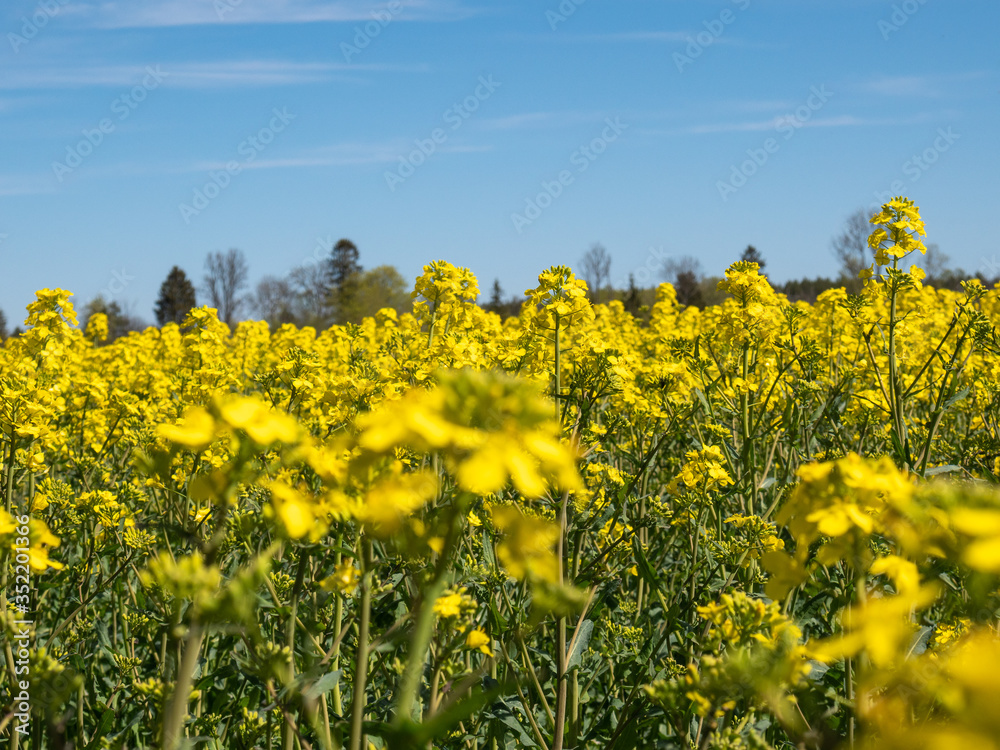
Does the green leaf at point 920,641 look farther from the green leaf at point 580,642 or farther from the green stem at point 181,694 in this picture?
the green stem at point 181,694

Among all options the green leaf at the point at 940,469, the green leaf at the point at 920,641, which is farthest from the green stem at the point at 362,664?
the green leaf at the point at 940,469

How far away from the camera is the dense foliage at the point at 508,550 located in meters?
0.93

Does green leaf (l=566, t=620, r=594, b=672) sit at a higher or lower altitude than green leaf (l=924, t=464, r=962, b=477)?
lower

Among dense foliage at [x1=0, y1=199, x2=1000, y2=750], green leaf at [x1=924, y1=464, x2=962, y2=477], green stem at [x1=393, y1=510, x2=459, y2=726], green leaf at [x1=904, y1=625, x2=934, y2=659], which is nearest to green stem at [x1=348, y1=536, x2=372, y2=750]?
dense foliage at [x1=0, y1=199, x2=1000, y2=750]

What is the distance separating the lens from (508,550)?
0.91 metres

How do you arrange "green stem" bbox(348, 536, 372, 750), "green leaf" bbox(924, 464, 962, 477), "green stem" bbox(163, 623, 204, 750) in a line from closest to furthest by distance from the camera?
"green stem" bbox(163, 623, 204, 750) → "green stem" bbox(348, 536, 372, 750) → "green leaf" bbox(924, 464, 962, 477)

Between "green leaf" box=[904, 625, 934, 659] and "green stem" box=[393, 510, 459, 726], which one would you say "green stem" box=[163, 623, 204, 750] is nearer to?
"green stem" box=[393, 510, 459, 726]

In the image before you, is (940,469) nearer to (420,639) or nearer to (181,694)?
(420,639)

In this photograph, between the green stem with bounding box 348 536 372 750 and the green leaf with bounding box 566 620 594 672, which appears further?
the green leaf with bounding box 566 620 594 672

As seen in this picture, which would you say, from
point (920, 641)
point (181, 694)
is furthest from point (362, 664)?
point (920, 641)

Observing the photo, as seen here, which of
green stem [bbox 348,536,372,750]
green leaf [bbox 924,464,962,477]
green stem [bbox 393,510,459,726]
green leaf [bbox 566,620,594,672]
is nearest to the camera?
green stem [bbox 393,510,459,726]

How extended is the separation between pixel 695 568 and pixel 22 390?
9.22 ft

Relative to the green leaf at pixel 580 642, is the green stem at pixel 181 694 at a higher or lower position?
higher

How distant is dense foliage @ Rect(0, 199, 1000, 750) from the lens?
3.06 ft
